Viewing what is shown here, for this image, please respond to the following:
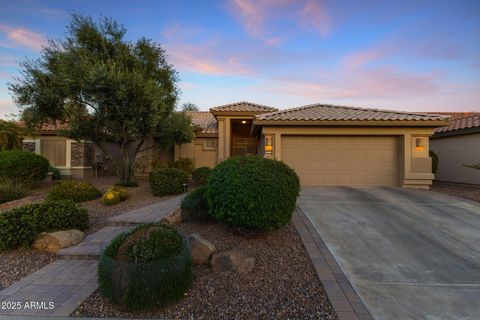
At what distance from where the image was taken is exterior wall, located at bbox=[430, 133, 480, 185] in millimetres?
10859

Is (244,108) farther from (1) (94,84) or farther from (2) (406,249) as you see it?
(2) (406,249)

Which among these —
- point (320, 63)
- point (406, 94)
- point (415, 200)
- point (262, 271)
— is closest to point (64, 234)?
point (262, 271)

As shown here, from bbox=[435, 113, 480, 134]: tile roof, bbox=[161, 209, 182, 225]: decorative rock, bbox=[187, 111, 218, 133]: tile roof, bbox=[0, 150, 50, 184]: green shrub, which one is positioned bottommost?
bbox=[161, 209, 182, 225]: decorative rock

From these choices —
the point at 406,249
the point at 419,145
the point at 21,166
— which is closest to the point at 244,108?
the point at 419,145

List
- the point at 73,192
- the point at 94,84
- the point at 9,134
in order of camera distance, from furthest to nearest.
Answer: the point at 9,134 < the point at 94,84 < the point at 73,192

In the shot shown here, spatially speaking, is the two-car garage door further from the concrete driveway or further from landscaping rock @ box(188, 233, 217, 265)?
landscaping rock @ box(188, 233, 217, 265)

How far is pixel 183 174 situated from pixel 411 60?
11.1 meters

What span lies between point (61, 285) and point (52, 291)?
0.14m

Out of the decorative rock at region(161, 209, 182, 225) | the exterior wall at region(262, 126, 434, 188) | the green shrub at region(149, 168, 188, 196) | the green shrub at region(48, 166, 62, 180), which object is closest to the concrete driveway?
the exterior wall at region(262, 126, 434, 188)

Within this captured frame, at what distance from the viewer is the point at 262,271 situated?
3594 mm

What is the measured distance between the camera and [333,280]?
11.0 feet

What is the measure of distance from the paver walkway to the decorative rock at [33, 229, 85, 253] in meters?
0.17

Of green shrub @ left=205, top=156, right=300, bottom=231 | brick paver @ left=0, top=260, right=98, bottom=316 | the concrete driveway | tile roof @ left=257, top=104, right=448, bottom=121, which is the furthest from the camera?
tile roof @ left=257, top=104, right=448, bottom=121

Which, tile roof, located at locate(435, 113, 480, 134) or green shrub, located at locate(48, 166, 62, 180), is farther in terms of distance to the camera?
green shrub, located at locate(48, 166, 62, 180)
